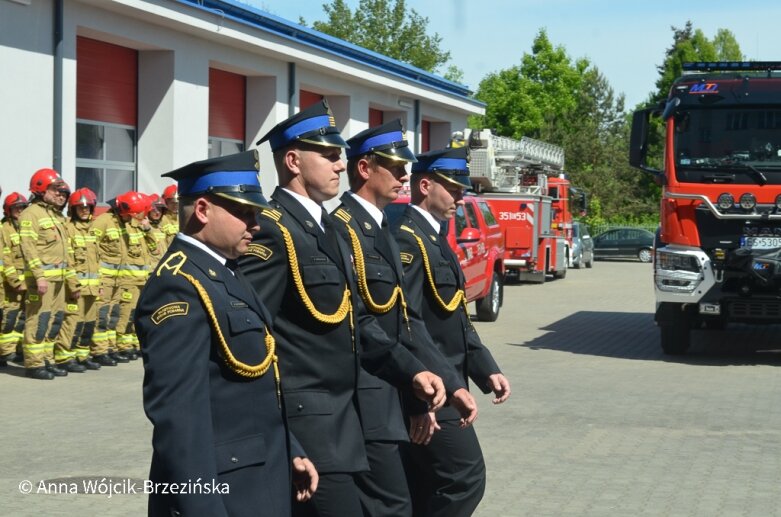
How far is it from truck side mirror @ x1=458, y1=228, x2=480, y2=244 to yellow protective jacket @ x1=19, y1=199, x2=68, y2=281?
24.4 feet

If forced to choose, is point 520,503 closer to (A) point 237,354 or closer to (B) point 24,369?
(A) point 237,354

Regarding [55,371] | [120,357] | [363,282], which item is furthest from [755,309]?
[363,282]

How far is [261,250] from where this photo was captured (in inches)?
176

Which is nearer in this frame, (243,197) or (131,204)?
(243,197)

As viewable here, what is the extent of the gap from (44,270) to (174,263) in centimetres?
1029

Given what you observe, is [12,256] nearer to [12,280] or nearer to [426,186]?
[12,280]

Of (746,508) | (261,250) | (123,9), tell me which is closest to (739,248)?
(746,508)

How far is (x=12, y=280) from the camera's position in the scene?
13.8 meters

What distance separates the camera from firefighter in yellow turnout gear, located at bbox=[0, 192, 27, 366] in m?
13.8

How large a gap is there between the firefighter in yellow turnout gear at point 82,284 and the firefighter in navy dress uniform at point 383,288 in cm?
920

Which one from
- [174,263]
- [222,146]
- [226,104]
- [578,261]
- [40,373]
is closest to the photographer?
[174,263]

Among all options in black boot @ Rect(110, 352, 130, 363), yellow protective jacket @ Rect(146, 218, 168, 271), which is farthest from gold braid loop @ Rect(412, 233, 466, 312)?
yellow protective jacket @ Rect(146, 218, 168, 271)

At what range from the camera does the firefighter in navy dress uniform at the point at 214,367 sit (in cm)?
344

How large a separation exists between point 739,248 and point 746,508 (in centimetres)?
764
